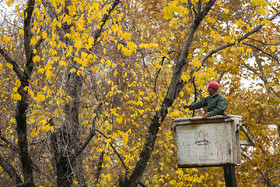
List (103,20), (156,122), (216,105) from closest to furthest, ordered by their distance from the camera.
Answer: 1. (216,105)
2. (103,20)
3. (156,122)

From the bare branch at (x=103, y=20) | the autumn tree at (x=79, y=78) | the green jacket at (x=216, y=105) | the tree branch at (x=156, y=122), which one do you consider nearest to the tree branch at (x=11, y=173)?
the autumn tree at (x=79, y=78)

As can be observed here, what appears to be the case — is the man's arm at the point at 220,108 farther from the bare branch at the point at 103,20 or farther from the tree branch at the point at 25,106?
the tree branch at the point at 25,106

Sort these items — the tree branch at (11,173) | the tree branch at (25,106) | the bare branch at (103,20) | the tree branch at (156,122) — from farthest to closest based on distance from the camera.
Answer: the tree branch at (156,122)
the tree branch at (11,173)
the bare branch at (103,20)
the tree branch at (25,106)

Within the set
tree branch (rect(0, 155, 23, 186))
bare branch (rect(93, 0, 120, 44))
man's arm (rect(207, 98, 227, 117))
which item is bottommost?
tree branch (rect(0, 155, 23, 186))

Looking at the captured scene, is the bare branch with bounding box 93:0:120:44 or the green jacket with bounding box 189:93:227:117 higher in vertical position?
the bare branch with bounding box 93:0:120:44

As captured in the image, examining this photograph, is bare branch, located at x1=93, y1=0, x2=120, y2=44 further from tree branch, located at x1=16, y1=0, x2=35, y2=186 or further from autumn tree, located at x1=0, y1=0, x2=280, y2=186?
tree branch, located at x1=16, y1=0, x2=35, y2=186

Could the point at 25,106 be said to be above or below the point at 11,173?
above

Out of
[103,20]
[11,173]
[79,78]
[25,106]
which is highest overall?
[103,20]

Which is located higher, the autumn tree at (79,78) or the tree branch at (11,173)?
the autumn tree at (79,78)

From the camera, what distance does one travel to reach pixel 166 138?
852 cm

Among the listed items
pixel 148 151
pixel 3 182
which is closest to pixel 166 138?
pixel 148 151

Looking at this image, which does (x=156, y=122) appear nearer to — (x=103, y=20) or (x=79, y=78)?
(x=79, y=78)

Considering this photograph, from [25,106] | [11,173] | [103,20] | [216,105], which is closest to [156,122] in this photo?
[216,105]

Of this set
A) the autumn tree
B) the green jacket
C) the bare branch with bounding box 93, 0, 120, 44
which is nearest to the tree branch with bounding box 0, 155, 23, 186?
the autumn tree
